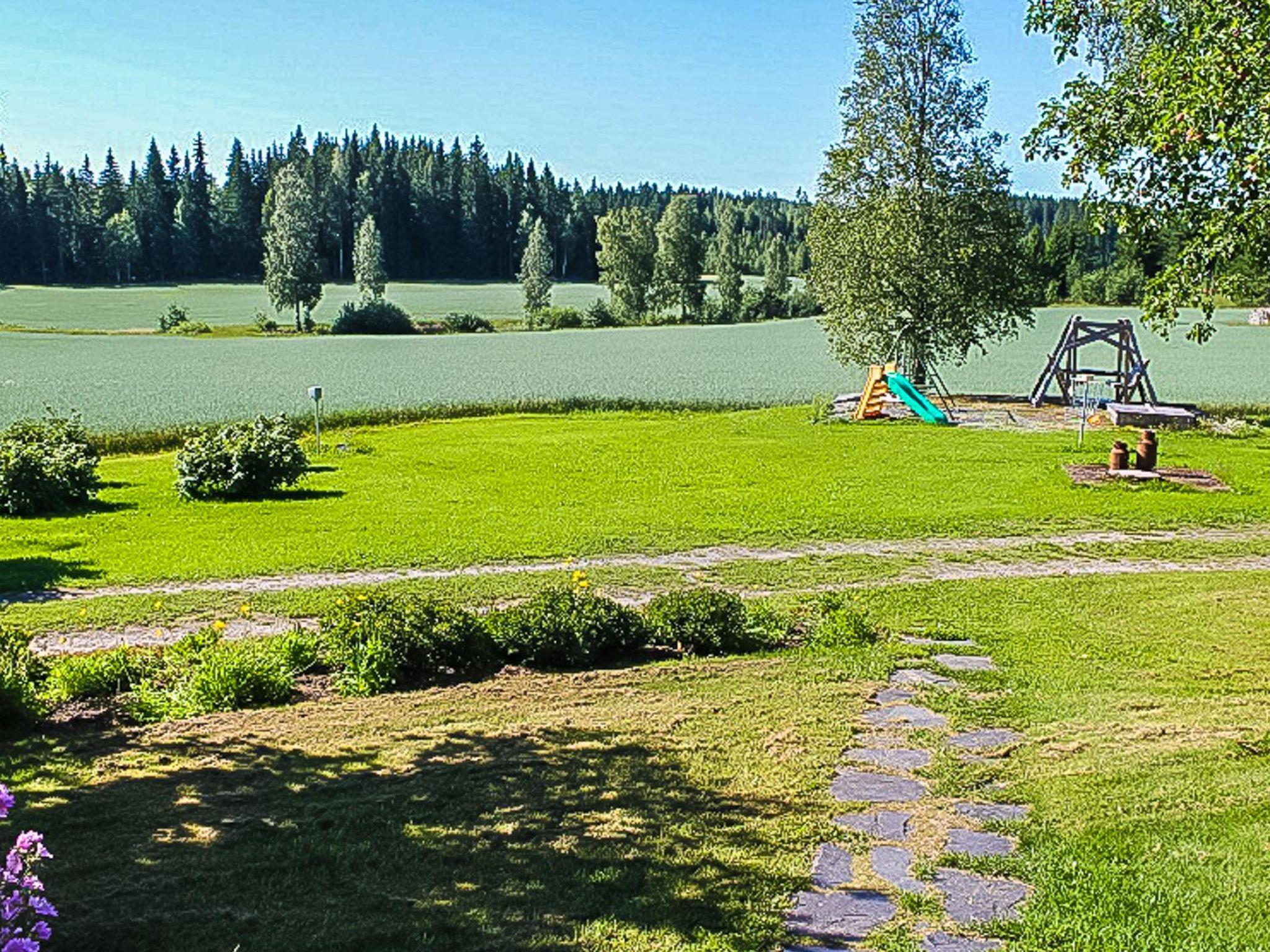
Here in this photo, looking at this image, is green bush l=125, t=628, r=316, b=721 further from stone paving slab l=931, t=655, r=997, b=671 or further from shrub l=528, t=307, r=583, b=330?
shrub l=528, t=307, r=583, b=330

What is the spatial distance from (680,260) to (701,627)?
9098cm

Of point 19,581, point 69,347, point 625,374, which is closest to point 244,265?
point 69,347

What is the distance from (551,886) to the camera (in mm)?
4926

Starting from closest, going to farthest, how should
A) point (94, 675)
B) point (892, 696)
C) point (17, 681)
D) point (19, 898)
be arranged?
1. point (19, 898)
2. point (17, 681)
3. point (892, 696)
4. point (94, 675)

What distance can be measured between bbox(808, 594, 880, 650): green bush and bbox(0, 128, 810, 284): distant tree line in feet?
371

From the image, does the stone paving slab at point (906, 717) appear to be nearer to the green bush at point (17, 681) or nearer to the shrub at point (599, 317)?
the green bush at point (17, 681)

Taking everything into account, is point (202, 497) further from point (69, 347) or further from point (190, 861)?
point (69, 347)

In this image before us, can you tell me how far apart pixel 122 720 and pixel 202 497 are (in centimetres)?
1245

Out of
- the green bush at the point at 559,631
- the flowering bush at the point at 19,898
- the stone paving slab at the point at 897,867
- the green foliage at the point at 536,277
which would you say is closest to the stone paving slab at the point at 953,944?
the stone paving slab at the point at 897,867

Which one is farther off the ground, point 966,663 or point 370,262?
point 370,262

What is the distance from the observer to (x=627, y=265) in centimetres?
9794

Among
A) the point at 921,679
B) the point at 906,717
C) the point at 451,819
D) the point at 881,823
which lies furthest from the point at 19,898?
the point at 921,679

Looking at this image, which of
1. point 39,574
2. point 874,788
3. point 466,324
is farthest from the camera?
point 466,324

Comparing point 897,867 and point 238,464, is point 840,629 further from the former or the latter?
point 238,464
